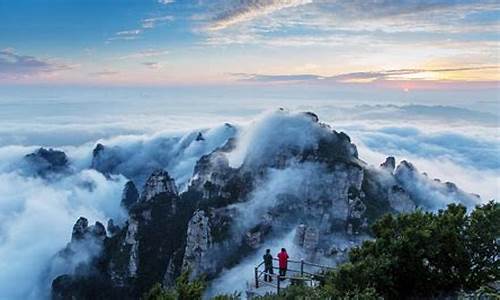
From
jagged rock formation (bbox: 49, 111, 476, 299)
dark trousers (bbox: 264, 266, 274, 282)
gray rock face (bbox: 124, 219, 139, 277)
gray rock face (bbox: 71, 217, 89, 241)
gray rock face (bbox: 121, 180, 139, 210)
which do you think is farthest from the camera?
gray rock face (bbox: 121, 180, 139, 210)

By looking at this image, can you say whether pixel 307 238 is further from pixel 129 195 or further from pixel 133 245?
pixel 129 195

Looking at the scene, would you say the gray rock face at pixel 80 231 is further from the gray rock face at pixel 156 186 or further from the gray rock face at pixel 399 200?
the gray rock face at pixel 399 200

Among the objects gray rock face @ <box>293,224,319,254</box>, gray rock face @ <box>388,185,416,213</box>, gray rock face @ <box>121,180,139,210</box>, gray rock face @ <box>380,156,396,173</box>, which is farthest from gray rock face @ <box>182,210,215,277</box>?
gray rock face @ <box>121,180,139,210</box>

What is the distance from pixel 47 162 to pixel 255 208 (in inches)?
5560

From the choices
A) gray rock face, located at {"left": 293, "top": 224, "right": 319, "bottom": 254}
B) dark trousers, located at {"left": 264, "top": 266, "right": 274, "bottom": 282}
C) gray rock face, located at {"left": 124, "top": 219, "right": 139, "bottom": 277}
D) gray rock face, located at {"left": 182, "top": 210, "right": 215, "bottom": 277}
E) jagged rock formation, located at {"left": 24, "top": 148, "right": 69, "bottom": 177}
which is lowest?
jagged rock formation, located at {"left": 24, "top": 148, "right": 69, "bottom": 177}

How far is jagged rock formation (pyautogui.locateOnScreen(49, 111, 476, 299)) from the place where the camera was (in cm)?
6762

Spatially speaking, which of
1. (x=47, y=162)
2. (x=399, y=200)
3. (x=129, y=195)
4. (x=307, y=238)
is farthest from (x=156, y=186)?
(x=47, y=162)

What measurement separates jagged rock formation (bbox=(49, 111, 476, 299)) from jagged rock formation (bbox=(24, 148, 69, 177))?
338 ft

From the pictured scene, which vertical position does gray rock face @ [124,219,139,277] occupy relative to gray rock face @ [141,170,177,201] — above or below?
below

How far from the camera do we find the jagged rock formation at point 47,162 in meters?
187

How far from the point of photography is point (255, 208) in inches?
2881

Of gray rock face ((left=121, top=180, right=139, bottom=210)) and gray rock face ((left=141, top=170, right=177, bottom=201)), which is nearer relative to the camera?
gray rock face ((left=141, top=170, right=177, bottom=201))

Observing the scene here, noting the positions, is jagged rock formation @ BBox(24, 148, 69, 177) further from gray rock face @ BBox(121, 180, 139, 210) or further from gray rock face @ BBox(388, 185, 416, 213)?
gray rock face @ BBox(388, 185, 416, 213)

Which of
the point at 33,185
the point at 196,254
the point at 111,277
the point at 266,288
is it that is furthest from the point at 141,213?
the point at 33,185
